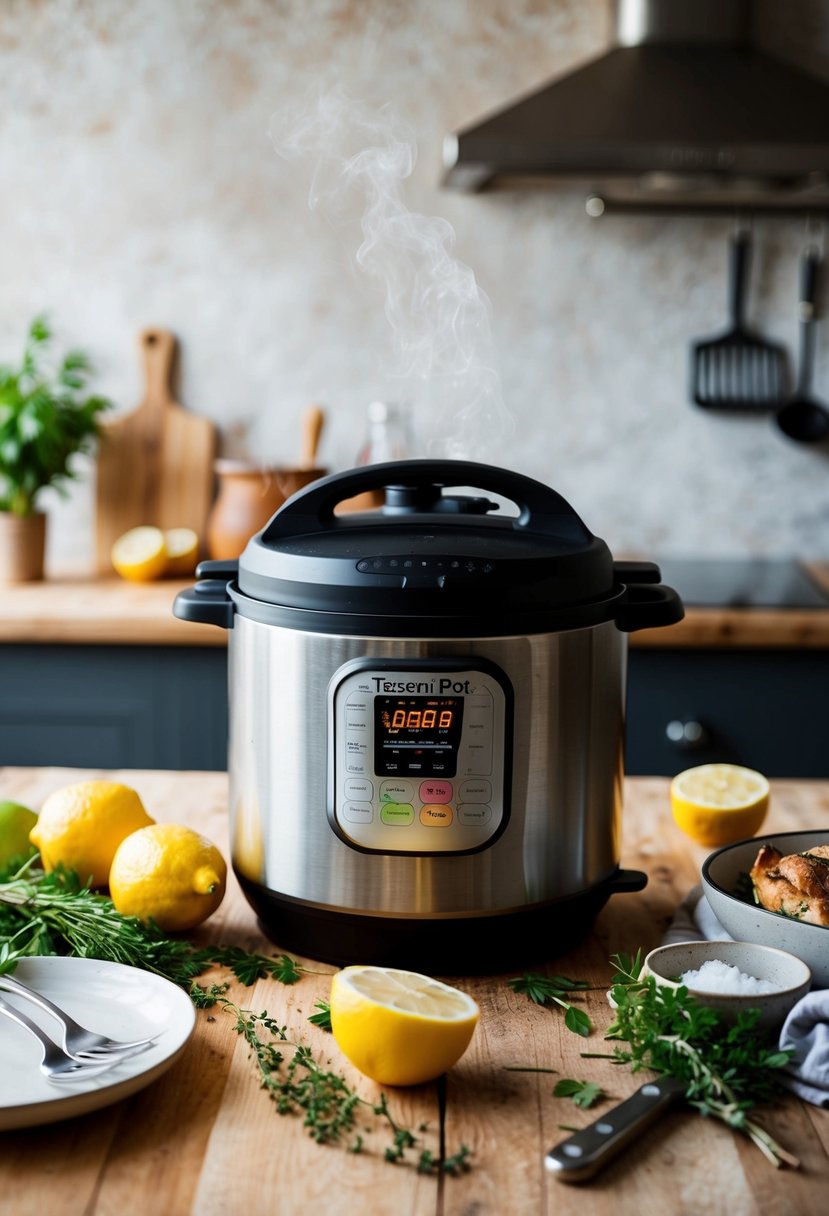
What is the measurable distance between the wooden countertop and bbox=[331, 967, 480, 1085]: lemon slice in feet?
4.40

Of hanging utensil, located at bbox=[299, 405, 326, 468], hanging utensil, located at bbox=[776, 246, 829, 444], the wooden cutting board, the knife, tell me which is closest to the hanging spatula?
hanging utensil, located at bbox=[776, 246, 829, 444]

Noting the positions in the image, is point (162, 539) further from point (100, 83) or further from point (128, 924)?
point (128, 924)

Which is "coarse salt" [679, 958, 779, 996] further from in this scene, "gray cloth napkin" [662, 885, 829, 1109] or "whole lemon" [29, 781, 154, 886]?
"whole lemon" [29, 781, 154, 886]

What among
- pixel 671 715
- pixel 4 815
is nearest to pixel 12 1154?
pixel 4 815

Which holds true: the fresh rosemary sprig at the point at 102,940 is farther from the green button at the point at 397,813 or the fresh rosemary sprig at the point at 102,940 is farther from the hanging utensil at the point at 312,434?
the hanging utensil at the point at 312,434

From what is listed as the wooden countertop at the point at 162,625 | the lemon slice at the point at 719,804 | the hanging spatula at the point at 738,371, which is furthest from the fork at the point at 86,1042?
the hanging spatula at the point at 738,371

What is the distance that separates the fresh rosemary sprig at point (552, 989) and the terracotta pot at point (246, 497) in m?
1.55

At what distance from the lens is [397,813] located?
0.86 m

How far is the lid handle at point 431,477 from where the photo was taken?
36.4 inches

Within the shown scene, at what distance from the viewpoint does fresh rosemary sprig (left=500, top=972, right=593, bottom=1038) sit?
84 cm

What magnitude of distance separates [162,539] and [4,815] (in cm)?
146

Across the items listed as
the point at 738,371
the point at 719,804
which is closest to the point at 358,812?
the point at 719,804

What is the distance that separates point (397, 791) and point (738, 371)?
6.57ft

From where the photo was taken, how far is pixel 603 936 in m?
0.99
